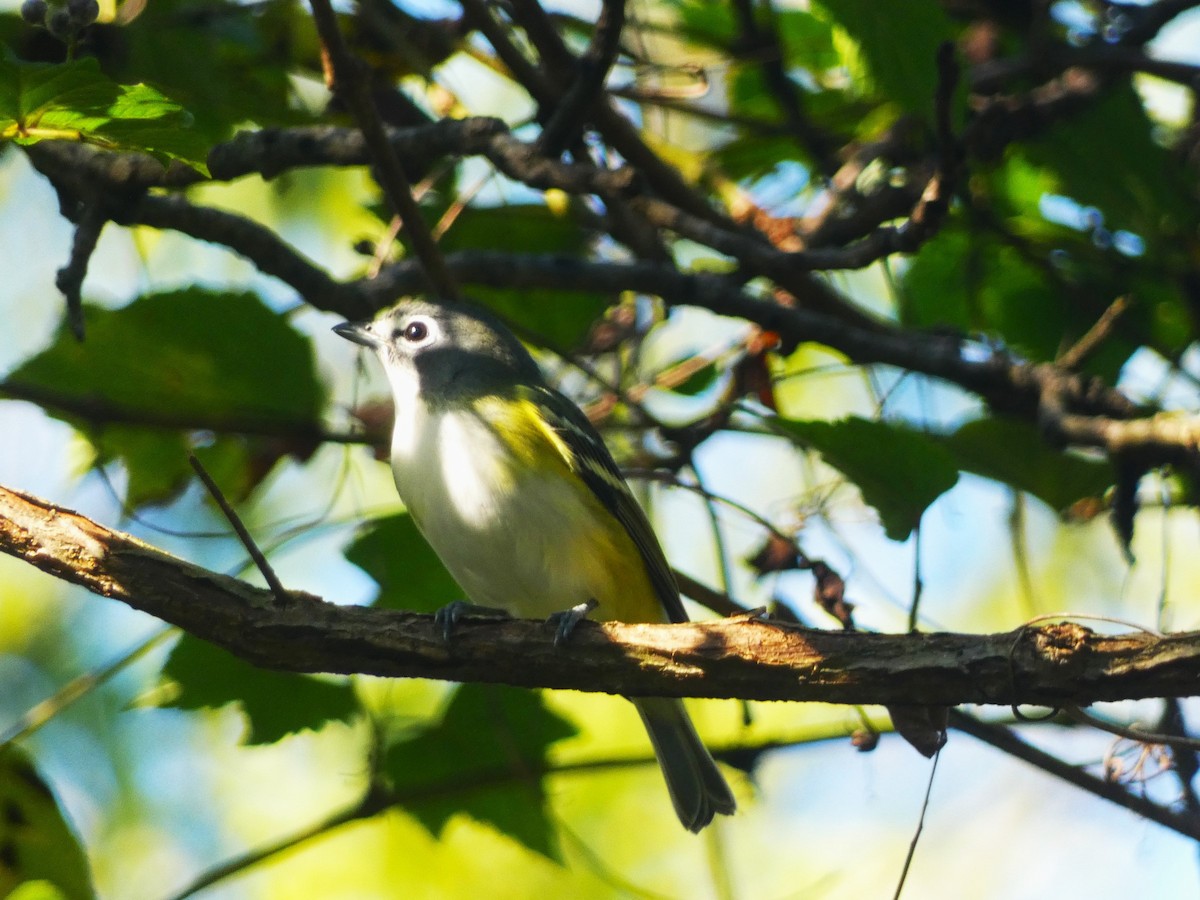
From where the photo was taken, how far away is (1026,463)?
4484 mm

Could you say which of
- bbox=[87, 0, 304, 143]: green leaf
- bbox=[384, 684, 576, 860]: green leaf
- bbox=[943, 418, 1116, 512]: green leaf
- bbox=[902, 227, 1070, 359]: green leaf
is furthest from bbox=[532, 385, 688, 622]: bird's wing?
bbox=[87, 0, 304, 143]: green leaf

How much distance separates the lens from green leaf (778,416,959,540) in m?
3.52

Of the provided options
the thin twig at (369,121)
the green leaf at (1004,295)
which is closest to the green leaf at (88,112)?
the thin twig at (369,121)

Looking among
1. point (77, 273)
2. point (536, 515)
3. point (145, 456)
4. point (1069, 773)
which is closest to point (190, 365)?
point (145, 456)

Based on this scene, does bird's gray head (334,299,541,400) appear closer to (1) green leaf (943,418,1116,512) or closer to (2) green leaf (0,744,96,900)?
(1) green leaf (943,418,1116,512)

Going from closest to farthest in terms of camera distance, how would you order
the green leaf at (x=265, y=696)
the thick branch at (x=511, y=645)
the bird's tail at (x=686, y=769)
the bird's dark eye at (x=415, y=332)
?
the thick branch at (x=511, y=645) → the green leaf at (x=265, y=696) → the bird's tail at (x=686, y=769) → the bird's dark eye at (x=415, y=332)

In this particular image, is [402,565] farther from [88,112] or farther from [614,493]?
[88,112]

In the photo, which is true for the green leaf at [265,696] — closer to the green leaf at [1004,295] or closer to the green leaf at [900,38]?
the green leaf at [900,38]

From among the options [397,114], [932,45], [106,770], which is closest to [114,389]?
[397,114]

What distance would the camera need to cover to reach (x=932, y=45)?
3910mm

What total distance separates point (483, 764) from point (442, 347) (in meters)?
1.65

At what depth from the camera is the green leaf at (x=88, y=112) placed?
2609mm

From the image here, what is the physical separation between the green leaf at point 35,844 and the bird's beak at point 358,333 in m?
2.05

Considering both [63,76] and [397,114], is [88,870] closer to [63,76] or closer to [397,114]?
[63,76]
